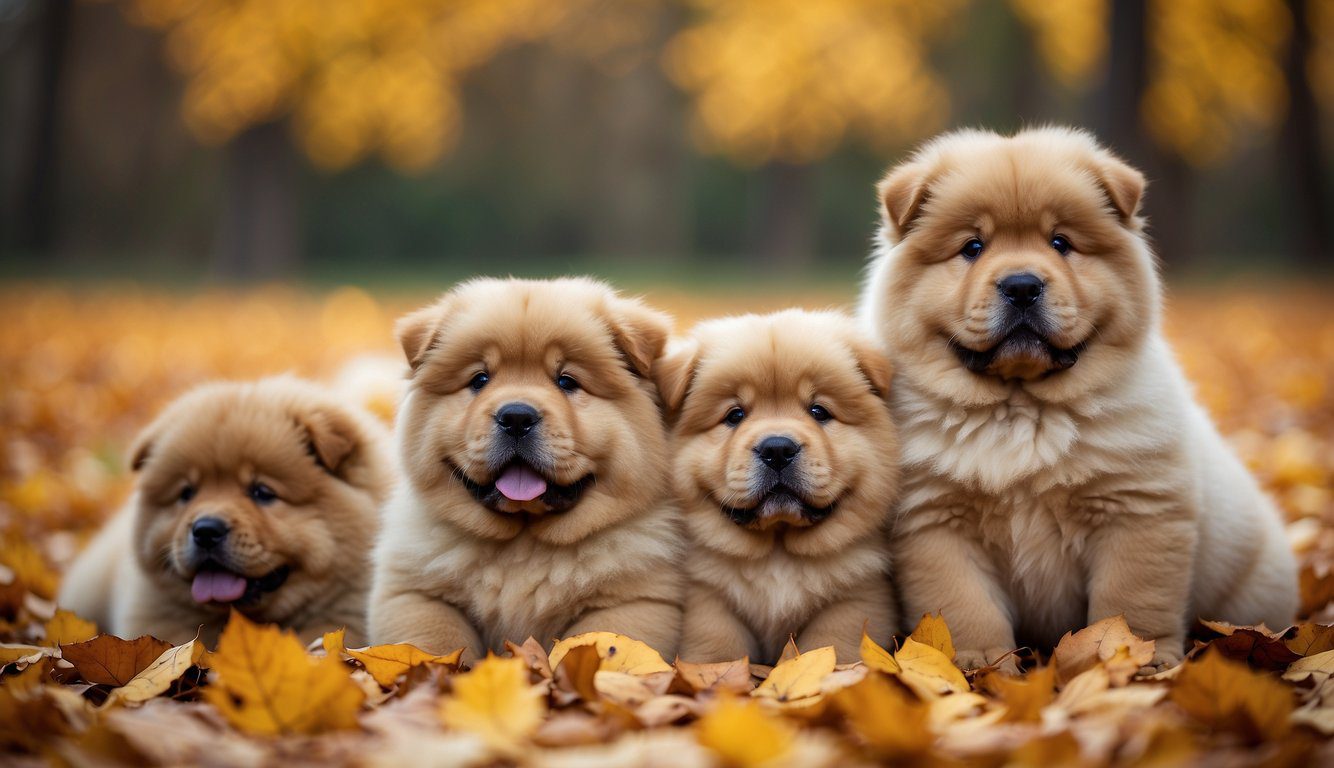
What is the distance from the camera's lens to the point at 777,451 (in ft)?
9.89

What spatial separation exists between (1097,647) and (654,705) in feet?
4.05

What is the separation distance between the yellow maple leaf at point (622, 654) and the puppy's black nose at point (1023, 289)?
143 cm

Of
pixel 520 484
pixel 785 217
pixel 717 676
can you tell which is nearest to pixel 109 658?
pixel 520 484

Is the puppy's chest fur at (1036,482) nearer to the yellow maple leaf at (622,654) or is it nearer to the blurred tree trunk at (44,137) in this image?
the yellow maple leaf at (622,654)

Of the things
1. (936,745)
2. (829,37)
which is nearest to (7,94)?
(829,37)

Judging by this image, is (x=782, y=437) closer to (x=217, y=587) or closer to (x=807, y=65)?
(x=217, y=587)

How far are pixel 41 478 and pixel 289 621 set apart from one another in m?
2.47

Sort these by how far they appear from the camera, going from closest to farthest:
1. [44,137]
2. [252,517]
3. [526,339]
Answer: [526,339] → [252,517] → [44,137]

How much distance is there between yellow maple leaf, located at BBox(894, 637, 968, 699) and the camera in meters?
2.63

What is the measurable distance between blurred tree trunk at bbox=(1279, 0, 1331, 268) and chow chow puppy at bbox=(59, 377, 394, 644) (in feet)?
56.9

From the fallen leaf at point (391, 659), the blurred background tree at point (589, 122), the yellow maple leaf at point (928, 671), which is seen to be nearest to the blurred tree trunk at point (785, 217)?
the blurred background tree at point (589, 122)

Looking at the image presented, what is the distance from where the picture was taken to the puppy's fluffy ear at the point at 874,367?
3.25 metres

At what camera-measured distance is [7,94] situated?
27.2m

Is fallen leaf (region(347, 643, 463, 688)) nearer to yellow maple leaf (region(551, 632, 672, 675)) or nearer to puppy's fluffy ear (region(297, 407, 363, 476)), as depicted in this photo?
yellow maple leaf (region(551, 632, 672, 675))
